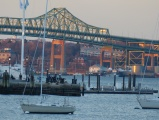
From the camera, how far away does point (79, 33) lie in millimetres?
136875

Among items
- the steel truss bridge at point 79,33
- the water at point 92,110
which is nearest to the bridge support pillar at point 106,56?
the steel truss bridge at point 79,33

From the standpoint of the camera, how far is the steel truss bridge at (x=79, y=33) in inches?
5113

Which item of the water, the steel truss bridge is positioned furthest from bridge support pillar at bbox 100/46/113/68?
the water

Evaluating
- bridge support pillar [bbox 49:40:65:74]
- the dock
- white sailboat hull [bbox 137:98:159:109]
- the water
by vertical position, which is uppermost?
bridge support pillar [bbox 49:40:65:74]

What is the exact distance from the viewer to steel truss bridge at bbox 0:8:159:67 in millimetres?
129875

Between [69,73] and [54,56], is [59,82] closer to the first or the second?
[54,56]

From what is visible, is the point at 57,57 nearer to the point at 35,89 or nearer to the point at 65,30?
the point at 65,30

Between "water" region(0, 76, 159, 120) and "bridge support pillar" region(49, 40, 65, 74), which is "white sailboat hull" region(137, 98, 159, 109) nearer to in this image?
"water" region(0, 76, 159, 120)

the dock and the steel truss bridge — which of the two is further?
the steel truss bridge

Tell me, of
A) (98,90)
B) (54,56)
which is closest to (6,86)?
(98,90)

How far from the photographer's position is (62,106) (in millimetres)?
46125

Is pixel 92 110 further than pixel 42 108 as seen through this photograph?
Yes

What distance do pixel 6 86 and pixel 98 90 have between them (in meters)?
11.8

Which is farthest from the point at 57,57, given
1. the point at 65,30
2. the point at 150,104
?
the point at 150,104
